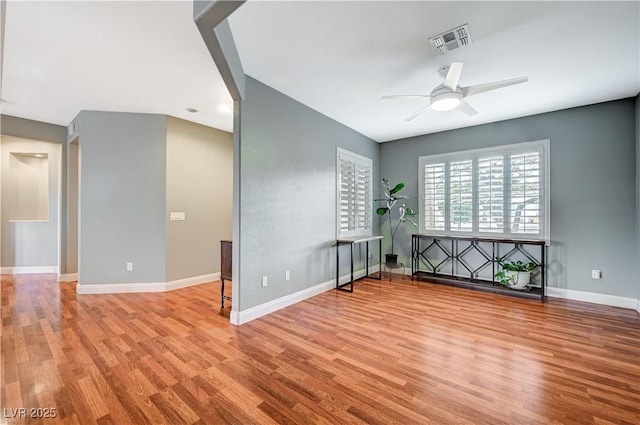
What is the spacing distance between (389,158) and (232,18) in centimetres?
417

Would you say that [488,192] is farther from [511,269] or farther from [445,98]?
[445,98]

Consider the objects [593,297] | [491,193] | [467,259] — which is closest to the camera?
[593,297]

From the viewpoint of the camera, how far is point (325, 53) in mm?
2754

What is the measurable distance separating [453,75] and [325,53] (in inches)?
47.8

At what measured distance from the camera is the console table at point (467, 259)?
13.8ft

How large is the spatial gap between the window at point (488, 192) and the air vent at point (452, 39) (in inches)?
105

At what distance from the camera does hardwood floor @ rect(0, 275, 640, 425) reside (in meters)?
1.83

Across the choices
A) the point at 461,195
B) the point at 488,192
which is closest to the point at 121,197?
the point at 461,195

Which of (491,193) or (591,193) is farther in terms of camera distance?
(491,193)

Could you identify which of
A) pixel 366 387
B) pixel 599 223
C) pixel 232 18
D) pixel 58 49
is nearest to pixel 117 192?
pixel 58 49

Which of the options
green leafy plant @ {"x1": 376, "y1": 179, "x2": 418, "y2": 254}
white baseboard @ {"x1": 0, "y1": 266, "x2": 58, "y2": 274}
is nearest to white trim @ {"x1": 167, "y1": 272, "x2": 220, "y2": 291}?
white baseboard @ {"x1": 0, "y1": 266, "x2": 58, "y2": 274}

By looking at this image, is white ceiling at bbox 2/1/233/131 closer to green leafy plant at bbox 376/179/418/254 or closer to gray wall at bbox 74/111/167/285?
gray wall at bbox 74/111/167/285

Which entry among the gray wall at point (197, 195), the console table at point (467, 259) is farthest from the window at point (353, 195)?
the gray wall at point (197, 195)

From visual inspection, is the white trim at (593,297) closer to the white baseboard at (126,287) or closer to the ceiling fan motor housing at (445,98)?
the ceiling fan motor housing at (445,98)
